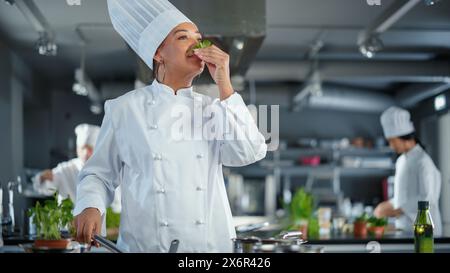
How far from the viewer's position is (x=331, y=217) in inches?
163

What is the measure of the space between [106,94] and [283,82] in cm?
261

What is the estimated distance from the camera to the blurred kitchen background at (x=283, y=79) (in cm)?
255

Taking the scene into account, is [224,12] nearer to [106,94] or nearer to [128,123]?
[128,123]

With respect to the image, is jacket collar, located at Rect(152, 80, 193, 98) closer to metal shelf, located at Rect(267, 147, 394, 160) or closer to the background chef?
the background chef

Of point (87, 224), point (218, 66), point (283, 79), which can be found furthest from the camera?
point (283, 79)

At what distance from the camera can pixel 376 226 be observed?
385 centimetres


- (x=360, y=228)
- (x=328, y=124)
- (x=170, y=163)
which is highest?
(x=328, y=124)

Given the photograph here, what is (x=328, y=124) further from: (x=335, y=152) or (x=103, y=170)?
(x=103, y=170)

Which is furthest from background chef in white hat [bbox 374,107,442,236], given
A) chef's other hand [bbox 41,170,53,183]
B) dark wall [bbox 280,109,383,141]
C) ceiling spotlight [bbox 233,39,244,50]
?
dark wall [bbox 280,109,383,141]

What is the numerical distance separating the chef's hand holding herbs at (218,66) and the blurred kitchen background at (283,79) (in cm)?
11

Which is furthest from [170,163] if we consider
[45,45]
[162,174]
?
[45,45]

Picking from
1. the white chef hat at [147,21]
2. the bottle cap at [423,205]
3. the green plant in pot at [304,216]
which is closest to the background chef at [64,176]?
the white chef hat at [147,21]

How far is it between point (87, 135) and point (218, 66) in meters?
1.61

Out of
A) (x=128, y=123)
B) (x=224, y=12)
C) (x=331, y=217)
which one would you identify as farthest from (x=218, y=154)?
(x=331, y=217)
